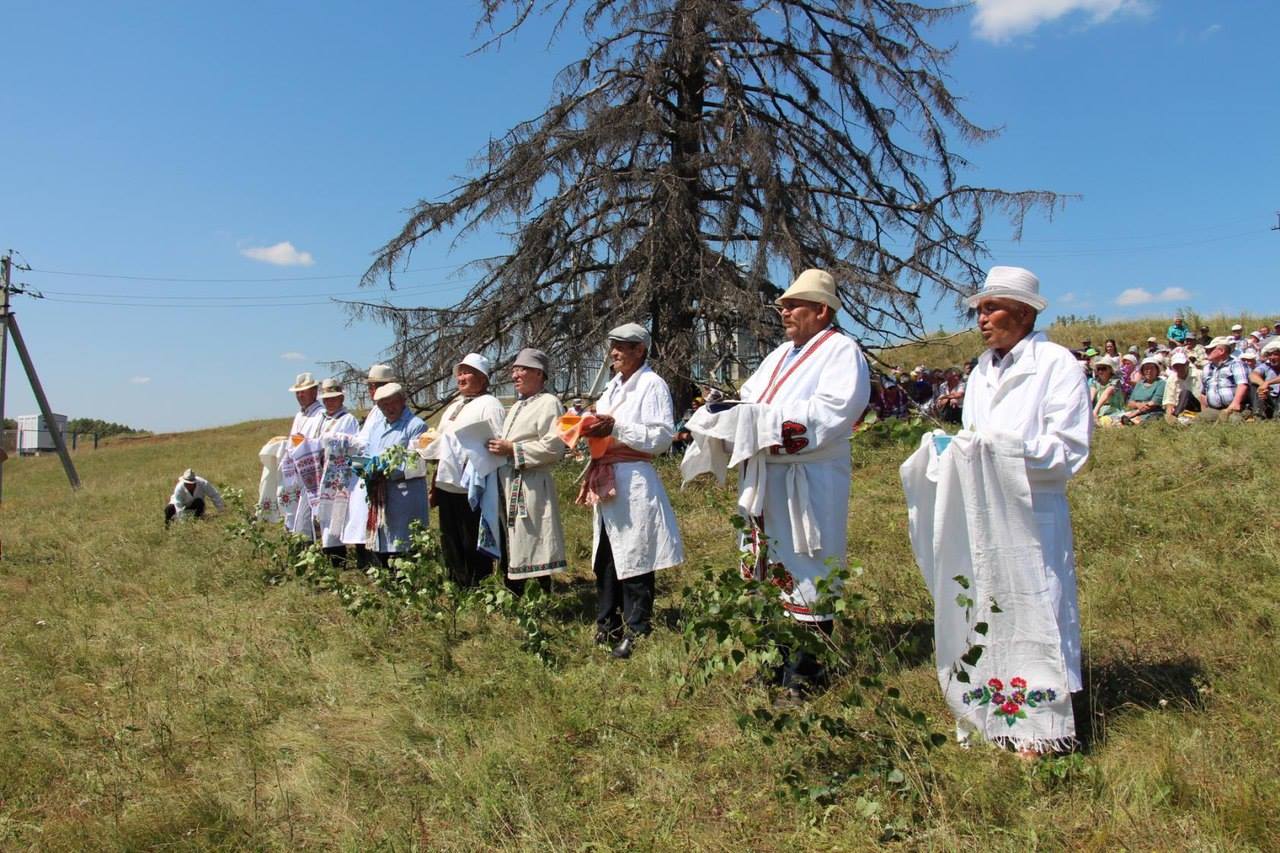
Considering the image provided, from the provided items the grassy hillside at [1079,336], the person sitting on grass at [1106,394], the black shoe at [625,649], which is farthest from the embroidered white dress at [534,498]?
the grassy hillside at [1079,336]

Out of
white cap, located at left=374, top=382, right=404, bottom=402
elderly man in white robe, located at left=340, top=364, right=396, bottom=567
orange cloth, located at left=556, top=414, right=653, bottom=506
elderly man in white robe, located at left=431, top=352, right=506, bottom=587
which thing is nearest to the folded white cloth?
orange cloth, located at left=556, top=414, right=653, bottom=506

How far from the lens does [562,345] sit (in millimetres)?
10945

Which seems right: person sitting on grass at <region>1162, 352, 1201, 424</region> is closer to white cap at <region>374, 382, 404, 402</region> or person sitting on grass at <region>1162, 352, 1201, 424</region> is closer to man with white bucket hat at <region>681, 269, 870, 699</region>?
man with white bucket hat at <region>681, 269, 870, 699</region>

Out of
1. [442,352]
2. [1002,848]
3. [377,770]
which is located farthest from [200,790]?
[442,352]

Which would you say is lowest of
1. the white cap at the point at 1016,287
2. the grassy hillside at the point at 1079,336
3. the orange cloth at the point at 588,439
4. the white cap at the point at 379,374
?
the orange cloth at the point at 588,439

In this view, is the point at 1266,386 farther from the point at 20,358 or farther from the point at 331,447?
the point at 20,358

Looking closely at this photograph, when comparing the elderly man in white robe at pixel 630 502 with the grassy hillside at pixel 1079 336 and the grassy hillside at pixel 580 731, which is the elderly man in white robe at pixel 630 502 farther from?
the grassy hillside at pixel 1079 336

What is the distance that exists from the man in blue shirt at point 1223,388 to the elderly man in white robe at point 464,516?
8688mm

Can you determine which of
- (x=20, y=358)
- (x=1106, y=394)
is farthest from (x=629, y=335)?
(x=20, y=358)

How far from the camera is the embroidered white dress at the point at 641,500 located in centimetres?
509

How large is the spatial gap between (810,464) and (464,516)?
337cm

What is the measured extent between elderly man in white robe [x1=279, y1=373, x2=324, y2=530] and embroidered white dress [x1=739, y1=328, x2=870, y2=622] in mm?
5857

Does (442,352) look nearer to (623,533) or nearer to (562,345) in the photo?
(562,345)

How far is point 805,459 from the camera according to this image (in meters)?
4.12
